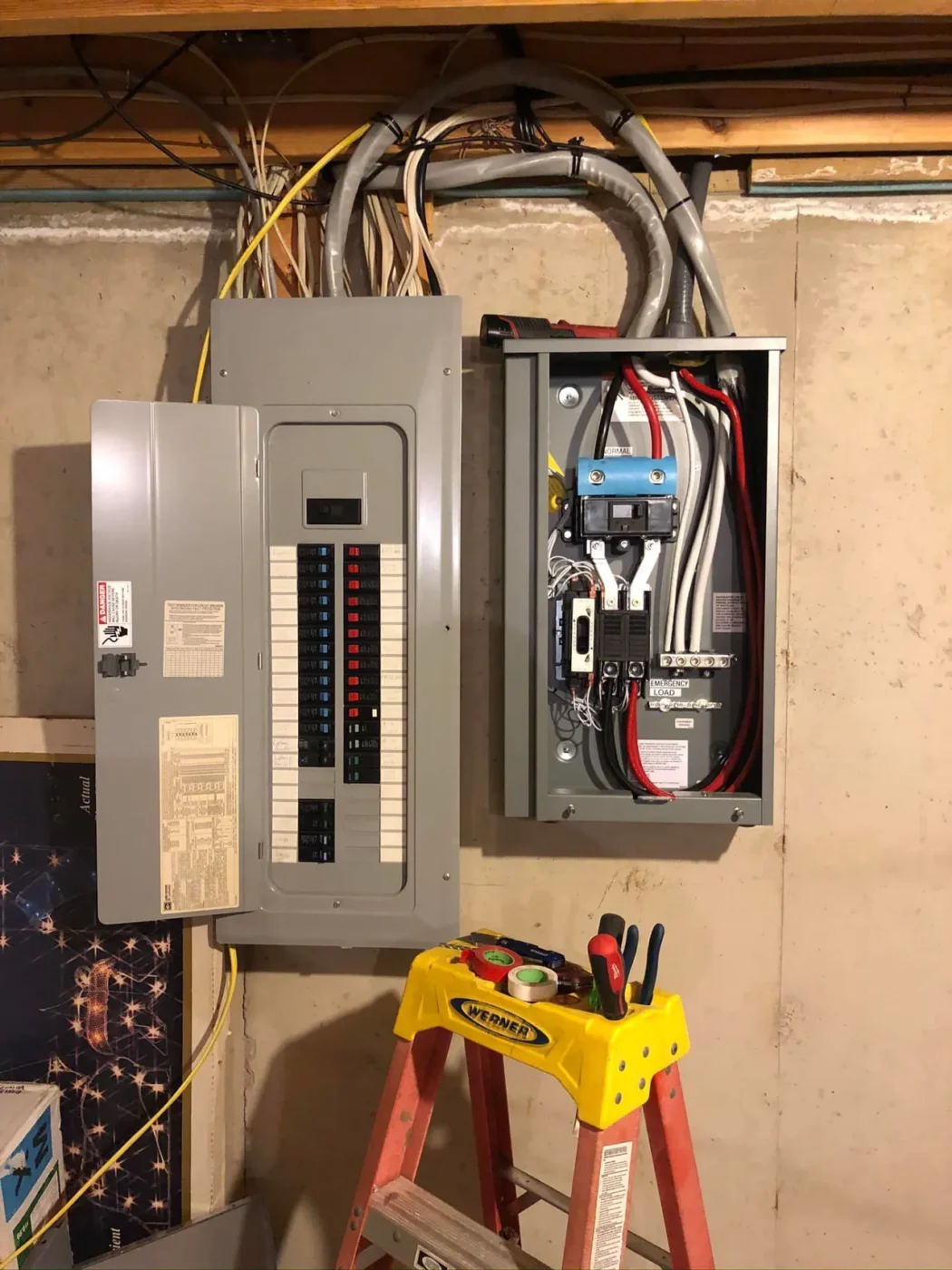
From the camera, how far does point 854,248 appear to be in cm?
125

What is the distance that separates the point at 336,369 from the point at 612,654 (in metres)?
0.56

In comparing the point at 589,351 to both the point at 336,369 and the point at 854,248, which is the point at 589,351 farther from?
the point at 854,248

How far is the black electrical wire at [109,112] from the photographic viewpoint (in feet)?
3.87

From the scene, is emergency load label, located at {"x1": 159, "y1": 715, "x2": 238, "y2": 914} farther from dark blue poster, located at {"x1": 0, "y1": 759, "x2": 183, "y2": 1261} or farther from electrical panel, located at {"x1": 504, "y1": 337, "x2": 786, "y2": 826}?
electrical panel, located at {"x1": 504, "y1": 337, "x2": 786, "y2": 826}

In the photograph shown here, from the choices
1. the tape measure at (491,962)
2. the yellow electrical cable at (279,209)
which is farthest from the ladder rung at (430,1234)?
the yellow electrical cable at (279,209)

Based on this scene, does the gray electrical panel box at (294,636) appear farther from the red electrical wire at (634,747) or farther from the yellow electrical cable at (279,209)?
the red electrical wire at (634,747)

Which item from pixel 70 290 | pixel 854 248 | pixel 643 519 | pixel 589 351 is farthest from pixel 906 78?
pixel 70 290

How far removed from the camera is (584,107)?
1.21 meters

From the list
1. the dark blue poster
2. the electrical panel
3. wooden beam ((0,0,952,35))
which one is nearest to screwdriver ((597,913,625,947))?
the electrical panel

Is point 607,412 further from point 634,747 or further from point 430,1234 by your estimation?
point 430,1234

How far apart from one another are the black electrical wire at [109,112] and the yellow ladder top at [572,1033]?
4.29 feet

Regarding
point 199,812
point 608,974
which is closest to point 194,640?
point 199,812

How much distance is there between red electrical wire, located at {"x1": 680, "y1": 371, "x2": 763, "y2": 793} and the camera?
3.84ft

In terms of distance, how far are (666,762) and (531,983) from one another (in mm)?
419
